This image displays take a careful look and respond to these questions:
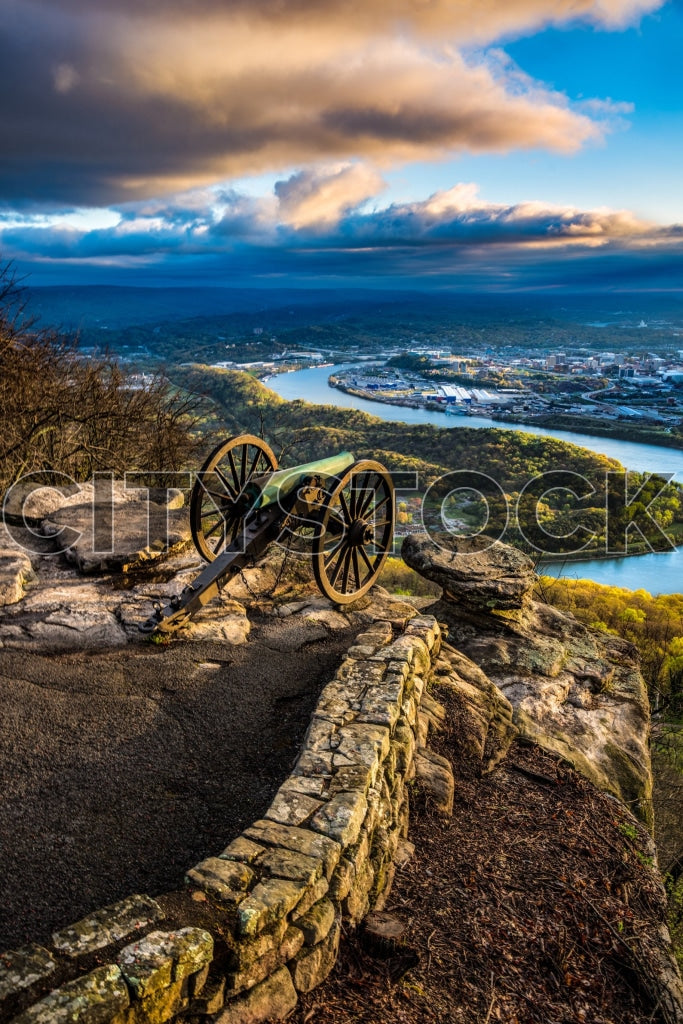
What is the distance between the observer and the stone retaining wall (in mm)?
2738

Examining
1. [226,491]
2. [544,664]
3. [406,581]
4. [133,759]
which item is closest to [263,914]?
[133,759]

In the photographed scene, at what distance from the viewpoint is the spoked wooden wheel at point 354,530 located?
695 centimetres

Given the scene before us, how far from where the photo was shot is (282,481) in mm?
6773

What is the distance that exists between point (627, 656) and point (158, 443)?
1162 cm

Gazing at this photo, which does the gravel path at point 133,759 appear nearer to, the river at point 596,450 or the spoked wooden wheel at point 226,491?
the spoked wooden wheel at point 226,491

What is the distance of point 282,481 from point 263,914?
422 cm

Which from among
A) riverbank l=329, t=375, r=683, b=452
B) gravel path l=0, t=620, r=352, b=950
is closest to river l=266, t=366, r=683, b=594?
riverbank l=329, t=375, r=683, b=452

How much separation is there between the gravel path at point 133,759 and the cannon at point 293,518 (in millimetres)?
670

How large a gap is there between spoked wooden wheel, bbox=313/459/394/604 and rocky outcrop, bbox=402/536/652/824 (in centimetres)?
154

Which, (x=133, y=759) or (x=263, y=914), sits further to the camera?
(x=133, y=759)

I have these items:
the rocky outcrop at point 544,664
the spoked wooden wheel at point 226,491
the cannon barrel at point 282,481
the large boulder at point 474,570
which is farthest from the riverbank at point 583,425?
the cannon barrel at point 282,481

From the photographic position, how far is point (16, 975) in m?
2.70
